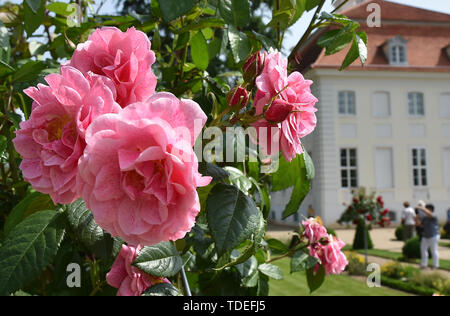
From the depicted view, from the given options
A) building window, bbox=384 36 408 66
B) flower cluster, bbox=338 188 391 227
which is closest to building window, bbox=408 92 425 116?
building window, bbox=384 36 408 66

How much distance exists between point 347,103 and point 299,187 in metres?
14.0

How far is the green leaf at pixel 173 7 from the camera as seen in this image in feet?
1.44

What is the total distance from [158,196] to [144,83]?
5.3 inches

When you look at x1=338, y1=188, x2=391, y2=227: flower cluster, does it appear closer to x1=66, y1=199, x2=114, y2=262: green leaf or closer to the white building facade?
the white building facade

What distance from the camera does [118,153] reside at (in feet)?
1.11

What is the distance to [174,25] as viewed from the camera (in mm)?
814

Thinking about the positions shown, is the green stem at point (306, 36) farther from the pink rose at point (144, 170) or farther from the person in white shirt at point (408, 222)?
the person in white shirt at point (408, 222)

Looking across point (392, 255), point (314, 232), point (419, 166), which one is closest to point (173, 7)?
point (314, 232)

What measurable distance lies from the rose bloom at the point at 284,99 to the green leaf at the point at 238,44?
162mm

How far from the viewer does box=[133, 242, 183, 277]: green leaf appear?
580mm

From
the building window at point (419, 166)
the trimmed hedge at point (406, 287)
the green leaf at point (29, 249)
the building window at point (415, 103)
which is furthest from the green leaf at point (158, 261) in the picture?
the building window at point (415, 103)

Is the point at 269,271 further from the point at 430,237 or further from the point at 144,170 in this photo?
the point at 430,237

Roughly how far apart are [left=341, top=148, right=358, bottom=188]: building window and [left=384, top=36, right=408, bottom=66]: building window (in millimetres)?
3220
